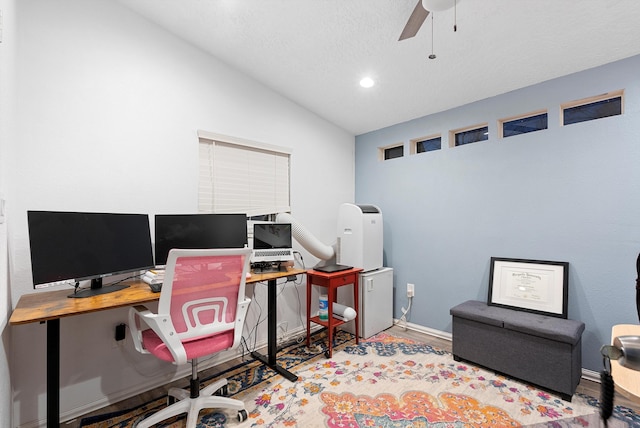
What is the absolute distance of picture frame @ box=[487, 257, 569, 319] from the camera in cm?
241

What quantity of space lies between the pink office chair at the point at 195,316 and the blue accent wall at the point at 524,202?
7.25 feet

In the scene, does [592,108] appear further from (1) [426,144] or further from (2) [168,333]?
(2) [168,333]

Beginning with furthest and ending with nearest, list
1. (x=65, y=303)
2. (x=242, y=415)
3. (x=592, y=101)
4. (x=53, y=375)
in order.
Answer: (x=592, y=101) → (x=242, y=415) → (x=65, y=303) → (x=53, y=375)

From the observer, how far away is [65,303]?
1585 millimetres

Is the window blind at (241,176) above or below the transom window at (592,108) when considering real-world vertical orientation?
below

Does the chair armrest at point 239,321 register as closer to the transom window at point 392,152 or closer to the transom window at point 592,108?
the transom window at point 392,152

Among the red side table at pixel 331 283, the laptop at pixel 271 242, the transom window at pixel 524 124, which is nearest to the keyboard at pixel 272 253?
the laptop at pixel 271 242

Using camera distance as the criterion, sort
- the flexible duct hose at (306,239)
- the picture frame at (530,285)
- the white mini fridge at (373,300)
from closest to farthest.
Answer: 1. the picture frame at (530,285)
2. the flexible duct hose at (306,239)
3. the white mini fridge at (373,300)

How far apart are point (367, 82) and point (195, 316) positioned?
8.07ft

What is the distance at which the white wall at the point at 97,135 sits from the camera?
1808 mm

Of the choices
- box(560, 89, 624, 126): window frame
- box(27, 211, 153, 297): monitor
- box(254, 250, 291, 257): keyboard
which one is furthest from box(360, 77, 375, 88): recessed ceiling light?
box(27, 211, 153, 297): monitor

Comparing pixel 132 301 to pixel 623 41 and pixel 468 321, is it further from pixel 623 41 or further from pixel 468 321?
pixel 623 41

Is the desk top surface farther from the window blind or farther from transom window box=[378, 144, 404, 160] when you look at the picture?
transom window box=[378, 144, 404, 160]

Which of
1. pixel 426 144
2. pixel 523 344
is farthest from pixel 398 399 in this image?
pixel 426 144
